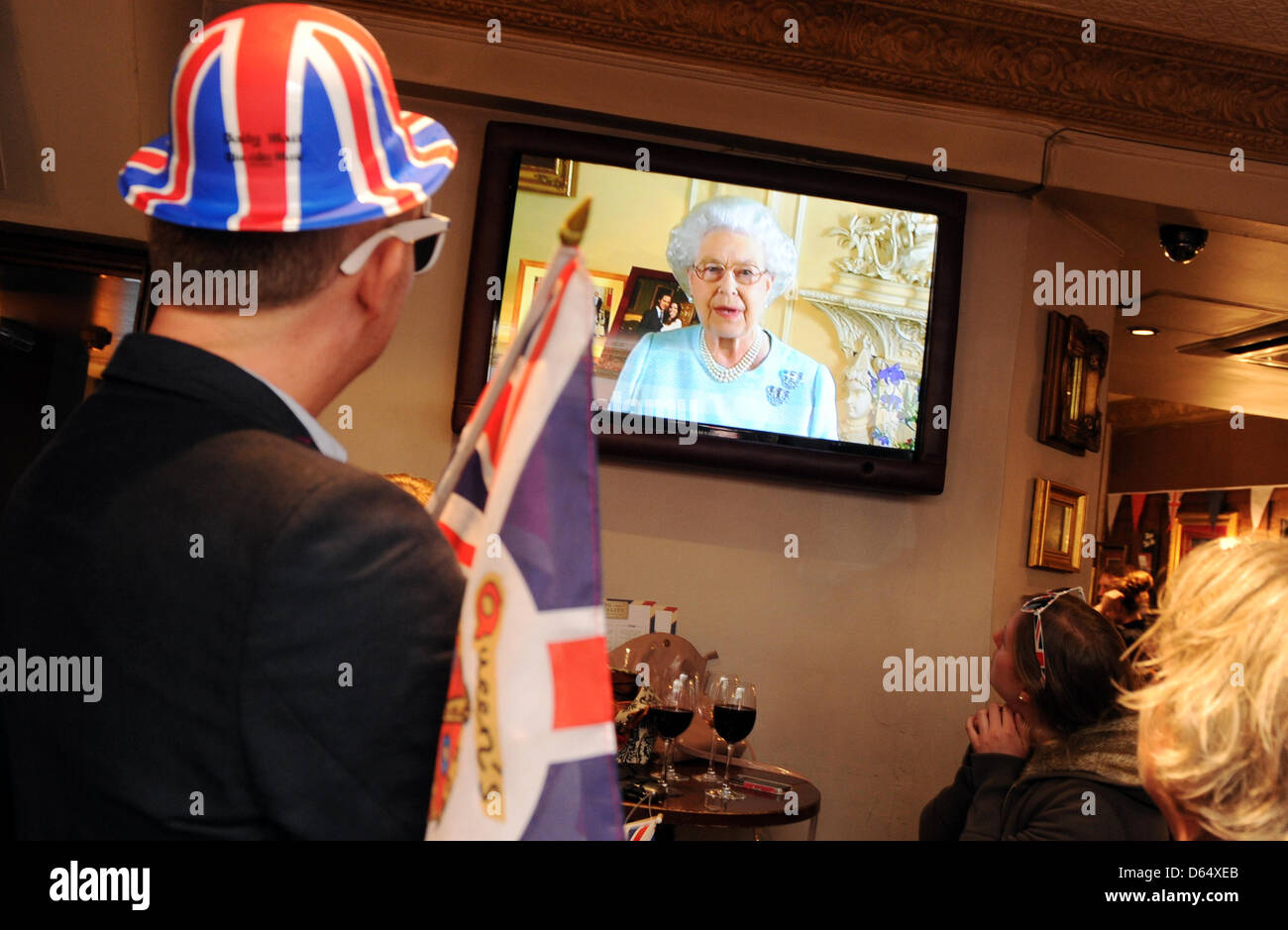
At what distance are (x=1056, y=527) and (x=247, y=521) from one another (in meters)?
3.55

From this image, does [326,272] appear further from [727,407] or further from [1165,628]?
[727,407]

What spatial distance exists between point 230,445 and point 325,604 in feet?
0.45

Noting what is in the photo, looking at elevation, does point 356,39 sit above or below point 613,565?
above

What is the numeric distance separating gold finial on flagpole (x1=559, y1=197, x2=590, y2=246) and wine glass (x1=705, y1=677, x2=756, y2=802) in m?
1.91

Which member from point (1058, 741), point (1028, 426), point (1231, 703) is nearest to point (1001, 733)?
point (1058, 741)

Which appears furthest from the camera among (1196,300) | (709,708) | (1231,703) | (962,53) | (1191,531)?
(1191,531)

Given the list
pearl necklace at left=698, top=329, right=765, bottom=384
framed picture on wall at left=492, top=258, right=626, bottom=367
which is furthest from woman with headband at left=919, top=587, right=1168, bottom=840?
framed picture on wall at left=492, top=258, right=626, bottom=367

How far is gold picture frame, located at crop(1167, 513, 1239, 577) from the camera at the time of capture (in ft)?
29.1

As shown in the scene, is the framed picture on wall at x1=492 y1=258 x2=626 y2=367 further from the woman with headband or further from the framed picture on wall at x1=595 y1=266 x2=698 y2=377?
the woman with headband

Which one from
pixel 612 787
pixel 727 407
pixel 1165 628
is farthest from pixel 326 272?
pixel 727 407

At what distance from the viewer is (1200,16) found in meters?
3.34

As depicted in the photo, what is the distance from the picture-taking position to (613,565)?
3.39 metres

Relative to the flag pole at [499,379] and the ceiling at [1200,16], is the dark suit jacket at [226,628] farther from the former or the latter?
the ceiling at [1200,16]

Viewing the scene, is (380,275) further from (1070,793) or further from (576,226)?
(1070,793)
